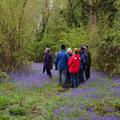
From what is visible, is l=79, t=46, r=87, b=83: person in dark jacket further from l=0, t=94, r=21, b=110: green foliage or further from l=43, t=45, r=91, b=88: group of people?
l=0, t=94, r=21, b=110: green foliage

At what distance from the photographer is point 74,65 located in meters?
18.1

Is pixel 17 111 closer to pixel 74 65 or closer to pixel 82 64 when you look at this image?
pixel 74 65

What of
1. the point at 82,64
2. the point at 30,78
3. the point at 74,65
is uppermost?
the point at 74,65

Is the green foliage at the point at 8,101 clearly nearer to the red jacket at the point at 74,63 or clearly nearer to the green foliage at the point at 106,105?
the green foliage at the point at 106,105

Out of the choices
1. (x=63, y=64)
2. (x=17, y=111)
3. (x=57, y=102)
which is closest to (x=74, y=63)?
(x=63, y=64)

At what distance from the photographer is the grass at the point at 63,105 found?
1113 cm

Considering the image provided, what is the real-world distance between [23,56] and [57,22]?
1710 cm

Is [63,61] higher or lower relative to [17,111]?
higher

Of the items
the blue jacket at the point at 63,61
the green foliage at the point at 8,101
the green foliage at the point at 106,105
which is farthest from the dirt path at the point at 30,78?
the green foliage at the point at 106,105

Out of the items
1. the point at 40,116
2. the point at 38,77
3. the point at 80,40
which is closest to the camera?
the point at 40,116

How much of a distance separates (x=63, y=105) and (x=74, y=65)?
5.24 meters

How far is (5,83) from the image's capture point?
18.9 m

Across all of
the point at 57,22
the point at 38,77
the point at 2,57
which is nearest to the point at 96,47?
the point at 38,77

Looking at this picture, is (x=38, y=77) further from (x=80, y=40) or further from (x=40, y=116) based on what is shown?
(x=40, y=116)
